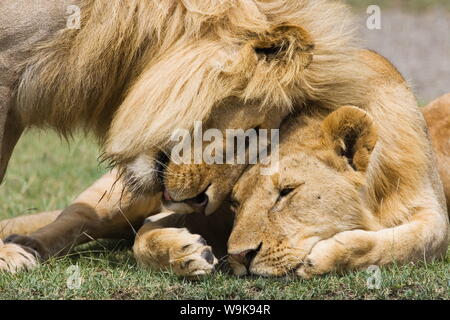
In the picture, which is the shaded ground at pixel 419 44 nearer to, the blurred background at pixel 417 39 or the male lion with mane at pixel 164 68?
the blurred background at pixel 417 39

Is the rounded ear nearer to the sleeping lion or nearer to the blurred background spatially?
the sleeping lion

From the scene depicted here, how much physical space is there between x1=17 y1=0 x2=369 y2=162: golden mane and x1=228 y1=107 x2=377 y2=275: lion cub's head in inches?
6.3

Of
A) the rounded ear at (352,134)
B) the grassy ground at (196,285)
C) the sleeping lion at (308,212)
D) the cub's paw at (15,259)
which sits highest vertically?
the rounded ear at (352,134)

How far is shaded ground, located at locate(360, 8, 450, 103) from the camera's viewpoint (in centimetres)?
1034

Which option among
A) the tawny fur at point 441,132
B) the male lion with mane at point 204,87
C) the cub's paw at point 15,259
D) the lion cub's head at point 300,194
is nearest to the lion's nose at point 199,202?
the male lion with mane at point 204,87

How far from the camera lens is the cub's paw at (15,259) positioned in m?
3.95

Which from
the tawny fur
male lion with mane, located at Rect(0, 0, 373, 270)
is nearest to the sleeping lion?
male lion with mane, located at Rect(0, 0, 373, 270)

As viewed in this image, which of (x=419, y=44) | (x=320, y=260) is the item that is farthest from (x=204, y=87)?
(x=419, y=44)

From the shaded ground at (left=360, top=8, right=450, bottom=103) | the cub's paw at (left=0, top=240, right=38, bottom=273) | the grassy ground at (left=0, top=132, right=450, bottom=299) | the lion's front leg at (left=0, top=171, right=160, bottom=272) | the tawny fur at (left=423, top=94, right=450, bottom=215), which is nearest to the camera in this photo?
the grassy ground at (left=0, top=132, right=450, bottom=299)

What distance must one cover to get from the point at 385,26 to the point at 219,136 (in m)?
9.44

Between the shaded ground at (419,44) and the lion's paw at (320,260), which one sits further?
the shaded ground at (419,44)

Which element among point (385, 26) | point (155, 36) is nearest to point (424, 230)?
point (155, 36)

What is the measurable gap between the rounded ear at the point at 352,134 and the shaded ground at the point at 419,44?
224 inches
